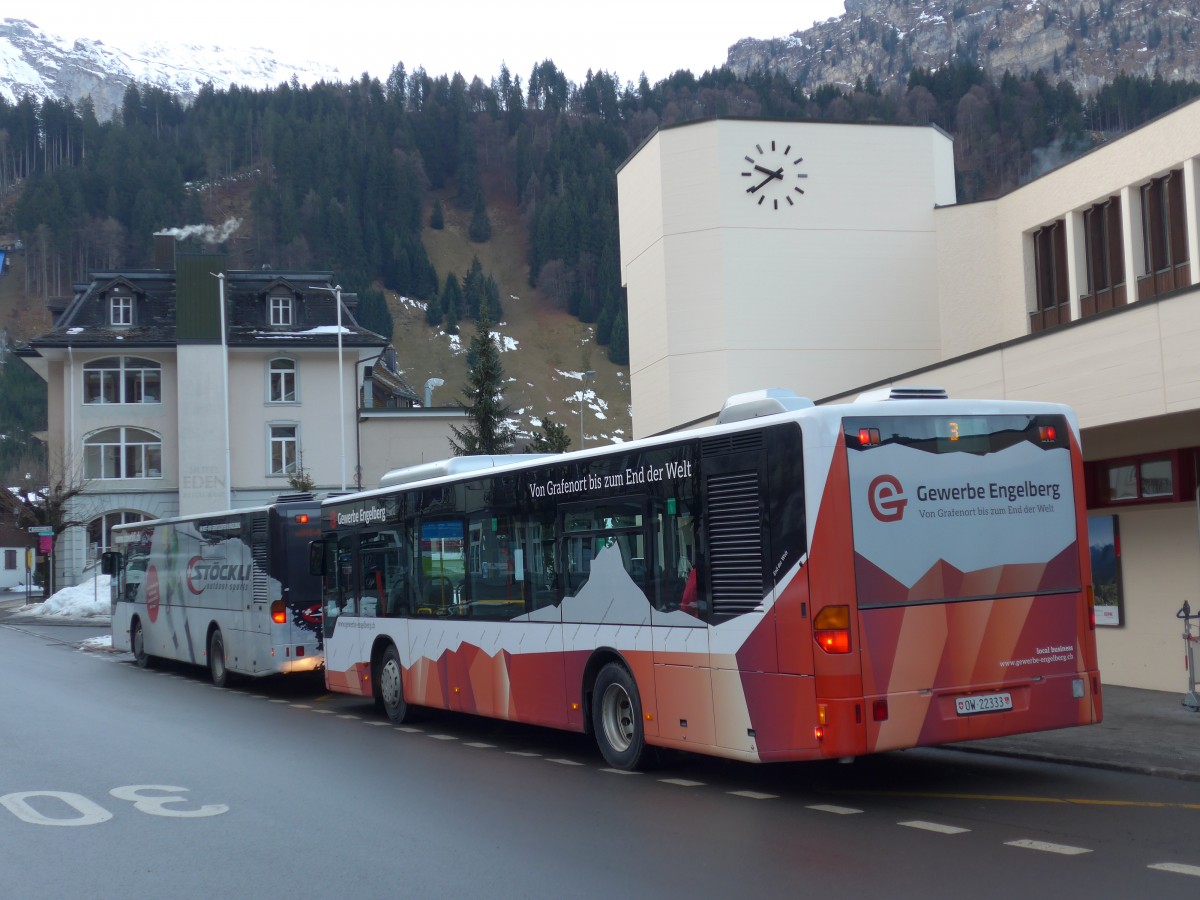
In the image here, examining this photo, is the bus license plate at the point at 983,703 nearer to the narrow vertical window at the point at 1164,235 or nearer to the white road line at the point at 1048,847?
the white road line at the point at 1048,847

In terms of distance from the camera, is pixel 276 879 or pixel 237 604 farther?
pixel 237 604

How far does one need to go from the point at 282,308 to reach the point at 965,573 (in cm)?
5637

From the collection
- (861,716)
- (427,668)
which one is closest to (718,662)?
(861,716)

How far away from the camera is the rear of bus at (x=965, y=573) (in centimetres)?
927

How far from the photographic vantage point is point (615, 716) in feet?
38.2

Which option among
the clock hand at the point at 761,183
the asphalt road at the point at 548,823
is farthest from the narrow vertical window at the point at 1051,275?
the asphalt road at the point at 548,823

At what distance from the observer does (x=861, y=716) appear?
359 inches

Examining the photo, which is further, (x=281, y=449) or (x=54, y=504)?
(x=281, y=449)

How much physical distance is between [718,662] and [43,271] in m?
171

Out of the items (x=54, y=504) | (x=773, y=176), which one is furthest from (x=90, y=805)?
(x=54, y=504)

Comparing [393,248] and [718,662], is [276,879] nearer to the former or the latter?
[718,662]

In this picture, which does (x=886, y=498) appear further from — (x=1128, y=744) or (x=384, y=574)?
(x=384, y=574)

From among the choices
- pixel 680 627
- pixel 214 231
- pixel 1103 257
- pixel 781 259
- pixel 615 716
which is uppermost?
pixel 214 231

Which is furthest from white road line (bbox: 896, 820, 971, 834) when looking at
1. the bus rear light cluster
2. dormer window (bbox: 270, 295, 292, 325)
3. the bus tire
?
dormer window (bbox: 270, 295, 292, 325)
